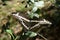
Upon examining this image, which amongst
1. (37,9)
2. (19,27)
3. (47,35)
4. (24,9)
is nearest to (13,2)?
(24,9)

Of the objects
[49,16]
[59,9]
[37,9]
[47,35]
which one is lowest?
[47,35]

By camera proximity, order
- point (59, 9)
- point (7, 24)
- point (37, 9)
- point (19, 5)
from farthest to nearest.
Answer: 1. point (19, 5)
2. point (7, 24)
3. point (59, 9)
4. point (37, 9)

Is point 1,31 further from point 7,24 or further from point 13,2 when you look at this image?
point 13,2

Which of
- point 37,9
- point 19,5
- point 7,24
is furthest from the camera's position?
point 19,5

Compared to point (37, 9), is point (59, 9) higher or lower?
lower

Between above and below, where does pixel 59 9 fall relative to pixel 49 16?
above

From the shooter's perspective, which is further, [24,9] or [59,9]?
[24,9]

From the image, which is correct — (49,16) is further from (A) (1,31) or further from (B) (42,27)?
(A) (1,31)

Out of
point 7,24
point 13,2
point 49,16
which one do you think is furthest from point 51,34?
point 13,2

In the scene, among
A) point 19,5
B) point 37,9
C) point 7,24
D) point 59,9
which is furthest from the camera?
point 19,5
